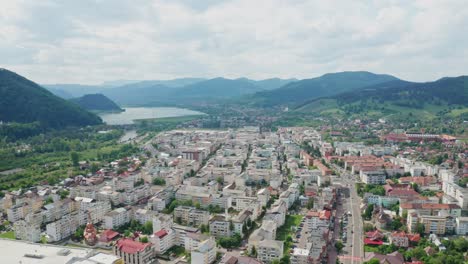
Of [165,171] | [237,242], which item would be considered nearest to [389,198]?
[237,242]

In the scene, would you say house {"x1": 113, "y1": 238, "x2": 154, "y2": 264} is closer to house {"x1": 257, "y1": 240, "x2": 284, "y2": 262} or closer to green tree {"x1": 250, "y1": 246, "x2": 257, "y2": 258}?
green tree {"x1": 250, "y1": 246, "x2": 257, "y2": 258}

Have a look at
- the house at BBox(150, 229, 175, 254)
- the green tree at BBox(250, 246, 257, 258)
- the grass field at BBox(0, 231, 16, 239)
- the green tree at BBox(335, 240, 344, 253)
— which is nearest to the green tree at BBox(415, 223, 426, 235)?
the green tree at BBox(335, 240, 344, 253)

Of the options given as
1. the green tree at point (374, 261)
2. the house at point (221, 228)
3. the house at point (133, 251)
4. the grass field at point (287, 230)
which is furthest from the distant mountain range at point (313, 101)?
the green tree at point (374, 261)

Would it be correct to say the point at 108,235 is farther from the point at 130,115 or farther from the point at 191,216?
the point at 130,115

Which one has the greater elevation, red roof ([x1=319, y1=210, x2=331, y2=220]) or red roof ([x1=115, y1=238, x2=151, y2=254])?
red roof ([x1=319, y1=210, x2=331, y2=220])

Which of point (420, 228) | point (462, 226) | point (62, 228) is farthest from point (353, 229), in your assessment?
point (62, 228)

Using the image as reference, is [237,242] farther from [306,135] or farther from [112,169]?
[306,135]
